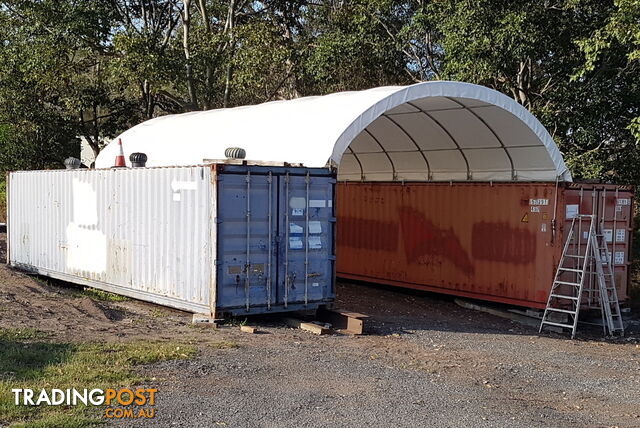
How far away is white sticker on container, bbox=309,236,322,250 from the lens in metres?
11.5

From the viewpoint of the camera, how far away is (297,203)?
37.1ft

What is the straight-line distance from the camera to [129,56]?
21516mm

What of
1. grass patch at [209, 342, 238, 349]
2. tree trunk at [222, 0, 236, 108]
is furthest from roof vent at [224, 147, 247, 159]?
tree trunk at [222, 0, 236, 108]

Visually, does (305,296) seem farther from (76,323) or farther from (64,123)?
(64,123)

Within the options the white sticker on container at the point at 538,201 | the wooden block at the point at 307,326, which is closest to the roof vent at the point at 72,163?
the wooden block at the point at 307,326

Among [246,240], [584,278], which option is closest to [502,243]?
[584,278]

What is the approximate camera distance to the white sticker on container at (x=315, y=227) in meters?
11.5

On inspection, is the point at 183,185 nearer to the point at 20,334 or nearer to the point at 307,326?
the point at 307,326

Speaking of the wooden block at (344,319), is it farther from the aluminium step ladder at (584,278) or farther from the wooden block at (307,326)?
the aluminium step ladder at (584,278)

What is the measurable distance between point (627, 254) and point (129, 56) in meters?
14.7

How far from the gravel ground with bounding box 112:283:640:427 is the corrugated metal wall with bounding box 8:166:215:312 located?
1385 millimetres

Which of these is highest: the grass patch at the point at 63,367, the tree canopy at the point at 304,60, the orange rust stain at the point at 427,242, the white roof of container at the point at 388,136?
the tree canopy at the point at 304,60

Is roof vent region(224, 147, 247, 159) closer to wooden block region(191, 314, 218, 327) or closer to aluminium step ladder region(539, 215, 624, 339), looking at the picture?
wooden block region(191, 314, 218, 327)

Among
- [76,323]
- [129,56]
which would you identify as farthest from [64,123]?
[76,323]
